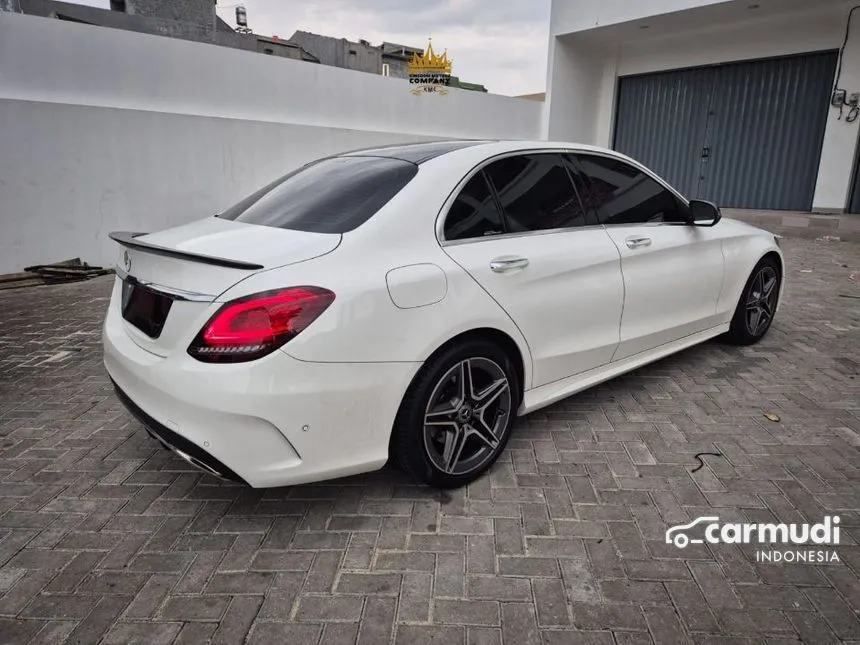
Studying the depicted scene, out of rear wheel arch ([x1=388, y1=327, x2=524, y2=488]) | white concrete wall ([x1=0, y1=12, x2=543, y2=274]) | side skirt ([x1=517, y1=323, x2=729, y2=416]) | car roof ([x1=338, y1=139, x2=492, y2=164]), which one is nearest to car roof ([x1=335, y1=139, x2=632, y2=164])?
car roof ([x1=338, y1=139, x2=492, y2=164])

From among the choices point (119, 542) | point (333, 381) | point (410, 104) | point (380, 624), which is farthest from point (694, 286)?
point (410, 104)

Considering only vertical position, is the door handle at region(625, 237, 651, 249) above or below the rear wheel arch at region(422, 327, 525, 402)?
above

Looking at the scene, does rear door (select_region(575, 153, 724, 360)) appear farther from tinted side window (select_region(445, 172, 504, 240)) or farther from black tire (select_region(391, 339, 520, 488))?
black tire (select_region(391, 339, 520, 488))

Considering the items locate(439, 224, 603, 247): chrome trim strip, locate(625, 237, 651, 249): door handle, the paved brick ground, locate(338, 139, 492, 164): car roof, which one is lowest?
the paved brick ground

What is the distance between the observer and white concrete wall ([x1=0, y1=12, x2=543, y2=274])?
707 cm

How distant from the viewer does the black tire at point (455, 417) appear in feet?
7.82

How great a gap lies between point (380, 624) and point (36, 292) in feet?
21.6

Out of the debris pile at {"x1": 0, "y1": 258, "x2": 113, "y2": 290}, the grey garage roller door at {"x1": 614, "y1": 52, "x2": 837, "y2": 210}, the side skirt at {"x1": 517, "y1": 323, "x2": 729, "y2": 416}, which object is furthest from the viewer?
the grey garage roller door at {"x1": 614, "y1": 52, "x2": 837, "y2": 210}

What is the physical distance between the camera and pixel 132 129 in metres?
7.84

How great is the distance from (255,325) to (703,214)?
3158mm

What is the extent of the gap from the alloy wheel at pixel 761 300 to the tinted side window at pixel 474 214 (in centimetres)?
278

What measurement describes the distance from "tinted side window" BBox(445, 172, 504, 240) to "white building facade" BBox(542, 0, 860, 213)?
10.9 m

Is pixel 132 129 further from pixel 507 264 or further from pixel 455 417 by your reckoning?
pixel 455 417

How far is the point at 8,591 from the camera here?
6.64 feet
